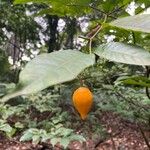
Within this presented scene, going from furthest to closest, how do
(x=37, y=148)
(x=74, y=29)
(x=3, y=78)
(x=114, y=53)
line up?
(x=74, y=29) → (x=3, y=78) → (x=37, y=148) → (x=114, y=53)

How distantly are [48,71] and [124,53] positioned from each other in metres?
0.13

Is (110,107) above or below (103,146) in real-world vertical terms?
above

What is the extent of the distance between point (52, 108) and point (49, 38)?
4.32 meters

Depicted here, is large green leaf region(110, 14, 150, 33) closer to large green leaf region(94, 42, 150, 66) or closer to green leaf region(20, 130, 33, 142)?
large green leaf region(94, 42, 150, 66)

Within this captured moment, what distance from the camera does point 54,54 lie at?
0.45m

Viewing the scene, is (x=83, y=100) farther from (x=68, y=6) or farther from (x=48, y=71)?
(x=68, y=6)

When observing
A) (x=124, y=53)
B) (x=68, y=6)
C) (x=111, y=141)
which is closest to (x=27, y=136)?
(x=111, y=141)

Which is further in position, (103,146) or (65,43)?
(65,43)

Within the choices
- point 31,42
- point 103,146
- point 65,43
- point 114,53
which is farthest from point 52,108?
point 65,43

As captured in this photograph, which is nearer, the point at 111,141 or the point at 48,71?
the point at 48,71

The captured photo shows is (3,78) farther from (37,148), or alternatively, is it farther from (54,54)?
(54,54)

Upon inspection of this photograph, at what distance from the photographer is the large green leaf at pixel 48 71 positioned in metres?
0.37

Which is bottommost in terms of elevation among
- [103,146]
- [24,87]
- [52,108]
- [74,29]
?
[103,146]

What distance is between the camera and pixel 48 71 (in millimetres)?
399
